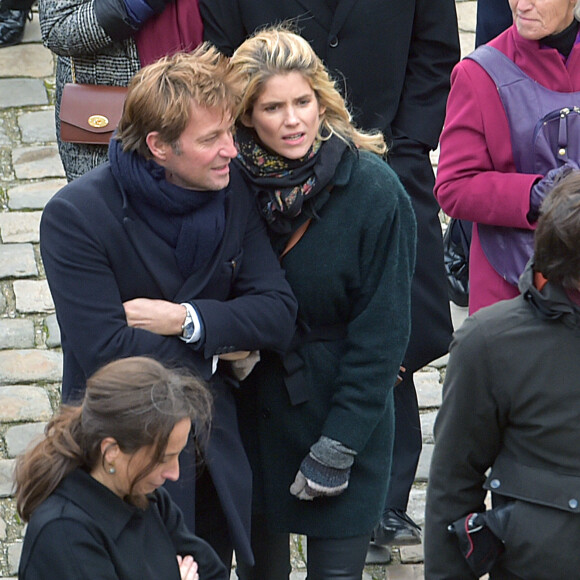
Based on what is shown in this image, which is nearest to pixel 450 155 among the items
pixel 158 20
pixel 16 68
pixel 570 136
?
pixel 570 136

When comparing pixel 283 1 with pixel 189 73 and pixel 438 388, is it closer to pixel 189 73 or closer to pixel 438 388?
pixel 189 73

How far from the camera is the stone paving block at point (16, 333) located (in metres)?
5.94

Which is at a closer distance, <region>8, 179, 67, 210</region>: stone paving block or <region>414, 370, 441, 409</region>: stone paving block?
<region>414, 370, 441, 409</region>: stone paving block

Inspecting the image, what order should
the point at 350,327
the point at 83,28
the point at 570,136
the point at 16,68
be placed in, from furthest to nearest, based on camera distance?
the point at 16,68 → the point at 83,28 → the point at 570,136 → the point at 350,327

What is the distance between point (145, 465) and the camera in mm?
2658

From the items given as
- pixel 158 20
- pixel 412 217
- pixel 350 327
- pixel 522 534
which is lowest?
pixel 522 534

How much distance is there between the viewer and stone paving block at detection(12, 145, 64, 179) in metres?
7.23

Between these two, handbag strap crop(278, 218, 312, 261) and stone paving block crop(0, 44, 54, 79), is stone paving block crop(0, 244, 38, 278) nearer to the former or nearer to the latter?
stone paving block crop(0, 44, 54, 79)

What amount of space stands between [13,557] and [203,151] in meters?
2.04

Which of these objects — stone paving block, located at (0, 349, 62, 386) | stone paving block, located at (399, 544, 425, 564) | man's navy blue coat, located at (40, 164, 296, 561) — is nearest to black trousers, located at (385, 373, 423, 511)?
stone paving block, located at (399, 544, 425, 564)

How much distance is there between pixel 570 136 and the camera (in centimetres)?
382

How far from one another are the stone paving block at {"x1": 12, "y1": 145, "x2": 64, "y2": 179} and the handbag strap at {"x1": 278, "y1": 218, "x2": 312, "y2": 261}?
155 inches

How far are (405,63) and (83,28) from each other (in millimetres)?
1141

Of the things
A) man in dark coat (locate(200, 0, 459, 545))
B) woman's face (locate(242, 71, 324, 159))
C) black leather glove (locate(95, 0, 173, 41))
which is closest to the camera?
woman's face (locate(242, 71, 324, 159))
